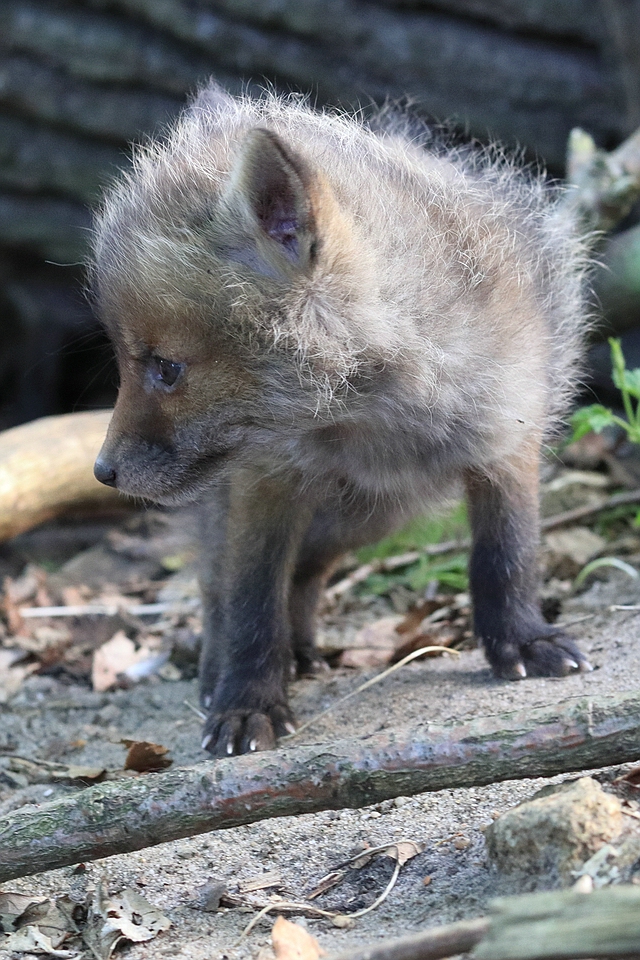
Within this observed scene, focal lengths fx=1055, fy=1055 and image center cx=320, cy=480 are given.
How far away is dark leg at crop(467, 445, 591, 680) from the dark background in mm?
2962

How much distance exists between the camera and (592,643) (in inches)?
155

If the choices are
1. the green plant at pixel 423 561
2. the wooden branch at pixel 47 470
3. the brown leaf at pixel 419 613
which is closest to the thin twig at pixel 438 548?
the green plant at pixel 423 561

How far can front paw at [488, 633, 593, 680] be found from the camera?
3.63 metres

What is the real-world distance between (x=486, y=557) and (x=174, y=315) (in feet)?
4.88

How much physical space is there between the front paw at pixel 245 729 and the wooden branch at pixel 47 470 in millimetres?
2345

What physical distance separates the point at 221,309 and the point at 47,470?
3009 millimetres

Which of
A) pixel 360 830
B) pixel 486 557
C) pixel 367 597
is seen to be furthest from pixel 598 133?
pixel 360 830

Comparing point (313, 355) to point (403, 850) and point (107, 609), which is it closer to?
point (403, 850)

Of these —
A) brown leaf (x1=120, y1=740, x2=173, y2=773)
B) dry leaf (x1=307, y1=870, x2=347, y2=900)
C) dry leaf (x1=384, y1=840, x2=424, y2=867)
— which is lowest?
brown leaf (x1=120, y1=740, x2=173, y2=773)

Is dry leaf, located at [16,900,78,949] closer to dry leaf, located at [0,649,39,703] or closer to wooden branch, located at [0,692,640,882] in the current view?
wooden branch, located at [0,692,640,882]

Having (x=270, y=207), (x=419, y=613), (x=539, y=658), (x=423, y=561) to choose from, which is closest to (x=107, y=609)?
(x=423, y=561)

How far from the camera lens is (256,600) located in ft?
12.6

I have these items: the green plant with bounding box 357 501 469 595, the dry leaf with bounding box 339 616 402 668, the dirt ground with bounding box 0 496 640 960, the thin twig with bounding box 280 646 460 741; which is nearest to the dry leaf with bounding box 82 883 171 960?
the dirt ground with bounding box 0 496 640 960

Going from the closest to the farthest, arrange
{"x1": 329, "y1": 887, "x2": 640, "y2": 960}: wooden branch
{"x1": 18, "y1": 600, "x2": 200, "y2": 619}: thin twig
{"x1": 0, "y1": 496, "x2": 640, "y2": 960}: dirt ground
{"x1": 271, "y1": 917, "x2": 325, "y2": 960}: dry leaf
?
Result: {"x1": 329, "y1": 887, "x2": 640, "y2": 960}: wooden branch → {"x1": 271, "y1": 917, "x2": 325, "y2": 960}: dry leaf → {"x1": 0, "y1": 496, "x2": 640, "y2": 960}: dirt ground → {"x1": 18, "y1": 600, "x2": 200, "y2": 619}: thin twig
